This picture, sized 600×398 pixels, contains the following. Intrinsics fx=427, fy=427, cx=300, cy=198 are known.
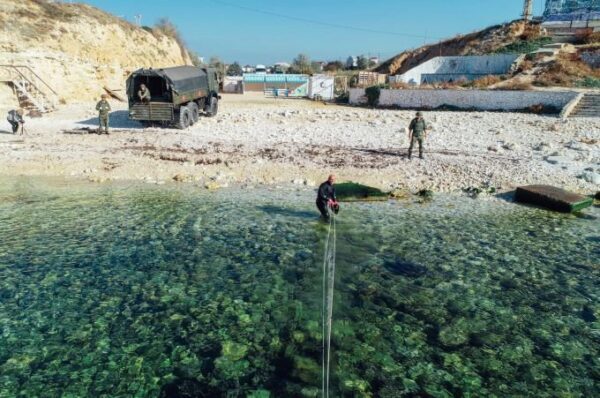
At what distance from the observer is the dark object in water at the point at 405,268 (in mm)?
8898

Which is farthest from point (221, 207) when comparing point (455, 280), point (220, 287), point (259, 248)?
point (455, 280)

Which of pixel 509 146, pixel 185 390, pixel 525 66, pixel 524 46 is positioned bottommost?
pixel 185 390

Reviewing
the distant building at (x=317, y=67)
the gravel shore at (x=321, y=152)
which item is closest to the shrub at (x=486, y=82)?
the gravel shore at (x=321, y=152)

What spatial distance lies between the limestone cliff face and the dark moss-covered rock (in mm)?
25480

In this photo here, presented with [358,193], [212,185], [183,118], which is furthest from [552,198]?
[183,118]

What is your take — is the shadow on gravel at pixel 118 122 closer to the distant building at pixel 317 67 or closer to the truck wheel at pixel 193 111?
the truck wheel at pixel 193 111

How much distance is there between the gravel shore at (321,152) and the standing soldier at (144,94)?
162 centimetres

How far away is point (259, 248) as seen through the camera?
10.1 meters

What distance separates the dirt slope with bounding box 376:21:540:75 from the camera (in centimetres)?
4806

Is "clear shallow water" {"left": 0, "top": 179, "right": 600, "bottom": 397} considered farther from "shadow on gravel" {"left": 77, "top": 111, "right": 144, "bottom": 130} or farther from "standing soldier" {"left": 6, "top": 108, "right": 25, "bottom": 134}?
"shadow on gravel" {"left": 77, "top": 111, "right": 144, "bottom": 130}

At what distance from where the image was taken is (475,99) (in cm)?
2889

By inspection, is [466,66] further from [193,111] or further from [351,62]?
[351,62]

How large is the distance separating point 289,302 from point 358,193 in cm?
699

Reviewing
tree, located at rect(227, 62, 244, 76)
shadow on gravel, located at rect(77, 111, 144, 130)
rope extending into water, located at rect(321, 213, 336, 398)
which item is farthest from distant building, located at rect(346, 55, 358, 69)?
rope extending into water, located at rect(321, 213, 336, 398)
